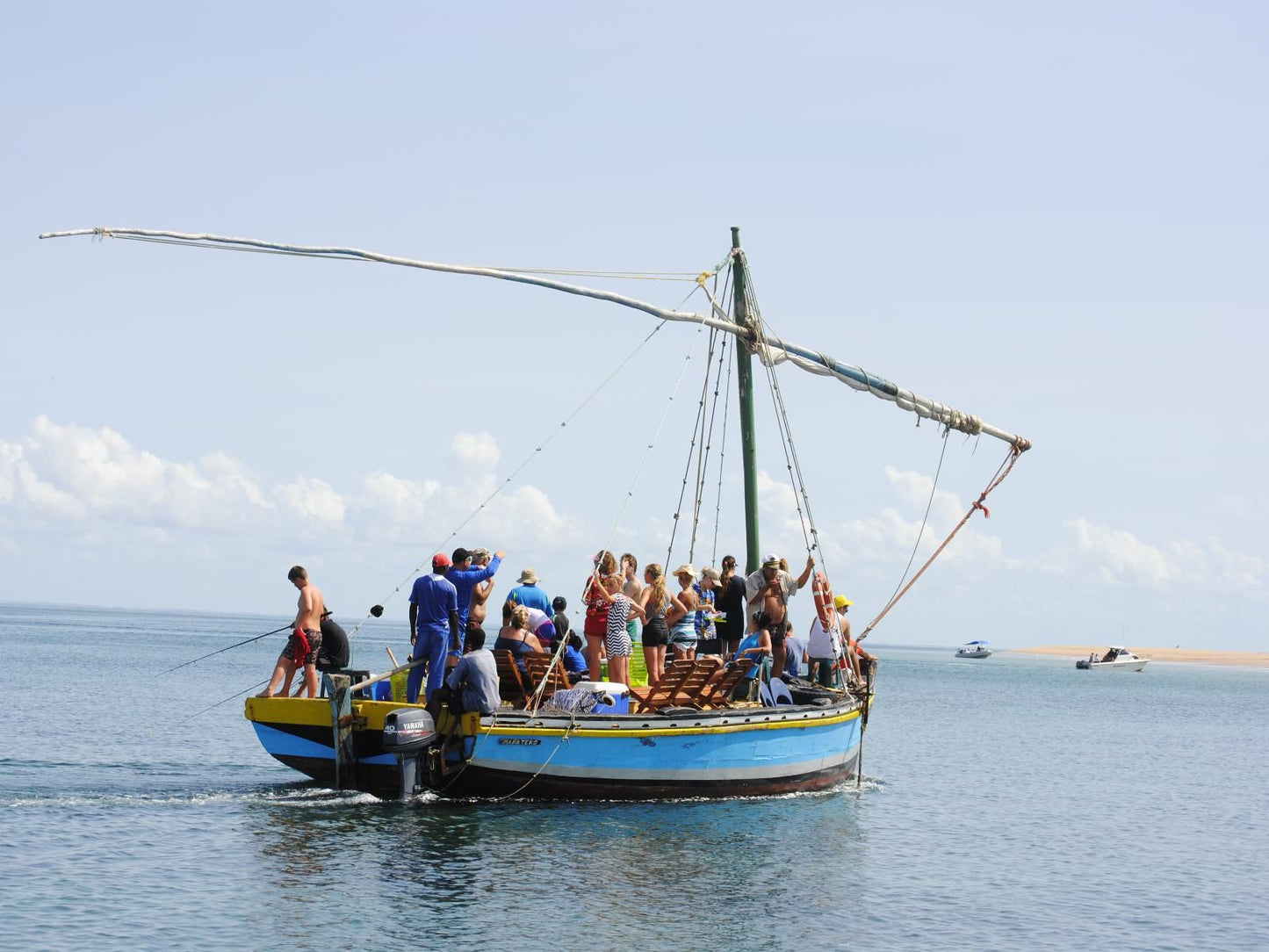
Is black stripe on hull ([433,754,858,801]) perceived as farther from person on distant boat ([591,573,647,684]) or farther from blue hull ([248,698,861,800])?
person on distant boat ([591,573,647,684])

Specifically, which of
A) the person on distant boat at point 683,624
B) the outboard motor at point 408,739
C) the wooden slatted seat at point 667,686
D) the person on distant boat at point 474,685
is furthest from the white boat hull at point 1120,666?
the outboard motor at point 408,739

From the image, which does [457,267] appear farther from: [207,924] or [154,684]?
[154,684]

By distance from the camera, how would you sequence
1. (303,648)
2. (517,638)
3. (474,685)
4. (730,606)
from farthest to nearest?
(730,606), (517,638), (303,648), (474,685)

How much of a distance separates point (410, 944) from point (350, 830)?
4.73m

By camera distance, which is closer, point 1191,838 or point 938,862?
point 938,862

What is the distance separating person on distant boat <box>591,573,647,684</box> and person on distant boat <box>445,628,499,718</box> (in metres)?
1.95

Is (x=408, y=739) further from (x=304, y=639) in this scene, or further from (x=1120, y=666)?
(x=1120, y=666)

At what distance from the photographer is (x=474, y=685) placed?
17.7m

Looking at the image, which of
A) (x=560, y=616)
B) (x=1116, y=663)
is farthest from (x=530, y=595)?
(x=1116, y=663)

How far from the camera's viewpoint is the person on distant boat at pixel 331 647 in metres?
19.3

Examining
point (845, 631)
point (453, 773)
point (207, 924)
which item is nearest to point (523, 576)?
point (453, 773)

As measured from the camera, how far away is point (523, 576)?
20266 millimetres

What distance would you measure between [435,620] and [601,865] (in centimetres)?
379

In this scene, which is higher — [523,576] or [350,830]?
[523,576]
